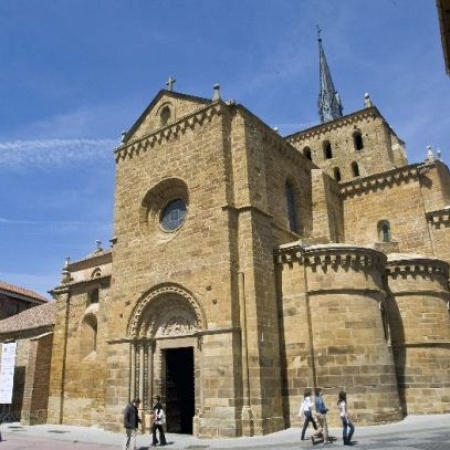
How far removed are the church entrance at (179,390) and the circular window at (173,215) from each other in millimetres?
5053

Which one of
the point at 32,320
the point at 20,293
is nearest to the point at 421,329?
the point at 32,320

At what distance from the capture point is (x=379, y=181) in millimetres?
24547

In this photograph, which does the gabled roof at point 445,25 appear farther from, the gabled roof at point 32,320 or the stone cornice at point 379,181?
the gabled roof at point 32,320

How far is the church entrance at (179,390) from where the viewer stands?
57.8ft

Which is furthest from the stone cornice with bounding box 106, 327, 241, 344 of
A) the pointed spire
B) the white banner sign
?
the pointed spire

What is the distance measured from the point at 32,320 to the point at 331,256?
20.9 metres

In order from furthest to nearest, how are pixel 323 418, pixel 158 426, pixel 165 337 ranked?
1. pixel 165 337
2. pixel 158 426
3. pixel 323 418

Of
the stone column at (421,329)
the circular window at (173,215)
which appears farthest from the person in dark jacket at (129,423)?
the stone column at (421,329)

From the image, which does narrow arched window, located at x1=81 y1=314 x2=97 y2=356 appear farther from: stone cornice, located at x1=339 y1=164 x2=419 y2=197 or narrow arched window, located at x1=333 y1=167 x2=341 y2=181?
narrow arched window, located at x1=333 y1=167 x2=341 y2=181

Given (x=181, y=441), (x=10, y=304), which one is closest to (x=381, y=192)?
(x=181, y=441)

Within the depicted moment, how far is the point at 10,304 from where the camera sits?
40562 mm

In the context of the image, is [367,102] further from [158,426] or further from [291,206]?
[158,426]

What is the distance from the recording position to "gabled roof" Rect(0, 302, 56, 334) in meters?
27.4

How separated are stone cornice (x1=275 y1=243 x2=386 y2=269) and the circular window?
4631 mm
